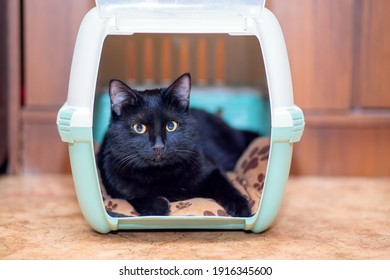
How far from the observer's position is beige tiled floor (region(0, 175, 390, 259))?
1117mm

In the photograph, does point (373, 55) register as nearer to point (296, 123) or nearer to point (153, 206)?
point (296, 123)

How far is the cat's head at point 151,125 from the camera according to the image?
4.11 feet

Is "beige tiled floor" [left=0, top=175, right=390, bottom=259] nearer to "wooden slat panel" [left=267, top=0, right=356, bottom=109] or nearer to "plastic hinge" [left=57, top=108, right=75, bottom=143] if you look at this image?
Answer: "plastic hinge" [left=57, top=108, right=75, bottom=143]

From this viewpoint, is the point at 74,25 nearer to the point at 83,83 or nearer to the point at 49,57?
the point at 49,57

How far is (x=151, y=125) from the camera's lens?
1.26 m

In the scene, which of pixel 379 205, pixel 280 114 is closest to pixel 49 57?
pixel 280 114

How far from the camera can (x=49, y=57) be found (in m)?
1.84

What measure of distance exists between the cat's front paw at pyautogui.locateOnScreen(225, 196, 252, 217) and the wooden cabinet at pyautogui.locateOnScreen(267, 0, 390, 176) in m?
0.69

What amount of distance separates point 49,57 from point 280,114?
1009 mm

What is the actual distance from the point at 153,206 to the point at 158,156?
114 millimetres

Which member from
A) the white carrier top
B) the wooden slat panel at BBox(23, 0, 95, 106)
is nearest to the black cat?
the white carrier top

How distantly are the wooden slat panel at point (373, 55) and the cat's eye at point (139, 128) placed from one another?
0.91m

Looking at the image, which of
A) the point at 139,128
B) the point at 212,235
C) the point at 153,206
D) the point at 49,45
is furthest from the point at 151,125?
the point at 49,45
